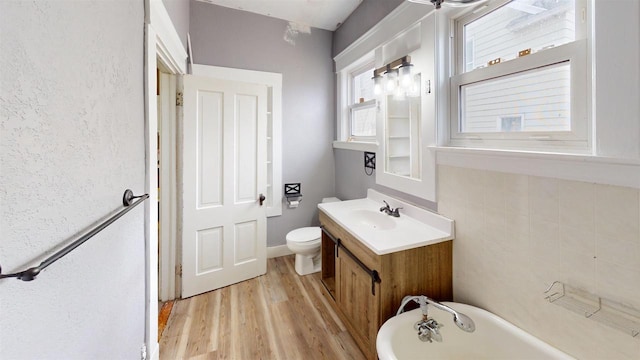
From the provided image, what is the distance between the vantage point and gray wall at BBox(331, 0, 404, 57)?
225 cm

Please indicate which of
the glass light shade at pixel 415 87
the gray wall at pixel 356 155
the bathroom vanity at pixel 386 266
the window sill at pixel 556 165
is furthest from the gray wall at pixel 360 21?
the bathroom vanity at pixel 386 266

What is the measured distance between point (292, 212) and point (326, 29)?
7.37 ft

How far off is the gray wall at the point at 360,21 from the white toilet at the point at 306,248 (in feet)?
6.78

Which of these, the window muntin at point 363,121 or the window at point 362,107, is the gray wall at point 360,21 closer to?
the window at point 362,107

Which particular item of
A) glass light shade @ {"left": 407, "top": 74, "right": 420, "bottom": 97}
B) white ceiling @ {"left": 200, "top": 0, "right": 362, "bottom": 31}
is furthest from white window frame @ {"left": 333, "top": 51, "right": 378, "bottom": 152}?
glass light shade @ {"left": 407, "top": 74, "right": 420, "bottom": 97}

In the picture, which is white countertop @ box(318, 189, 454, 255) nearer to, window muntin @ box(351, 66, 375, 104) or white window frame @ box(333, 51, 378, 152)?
white window frame @ box(333, 51, 378, 152)

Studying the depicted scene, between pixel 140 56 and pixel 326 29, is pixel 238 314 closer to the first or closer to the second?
pixel 140 56

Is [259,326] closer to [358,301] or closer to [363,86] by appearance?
[358,301]

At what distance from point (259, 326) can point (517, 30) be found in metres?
2.46

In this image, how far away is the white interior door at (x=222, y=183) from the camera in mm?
2371

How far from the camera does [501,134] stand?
144cm

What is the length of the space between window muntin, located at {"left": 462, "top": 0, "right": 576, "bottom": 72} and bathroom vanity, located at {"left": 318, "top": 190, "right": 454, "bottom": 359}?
1.01 meters

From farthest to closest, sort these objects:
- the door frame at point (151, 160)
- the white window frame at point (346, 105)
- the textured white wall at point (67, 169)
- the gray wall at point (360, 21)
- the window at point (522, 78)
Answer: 1. the white window frame at point (346, 105)
2. the gray wall at point (360, 21)
3. the door frame at point (151, 160)
4. the window at point (522, 78)
5. the textured white wall at point (67, 169)

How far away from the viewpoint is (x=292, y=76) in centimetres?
310
